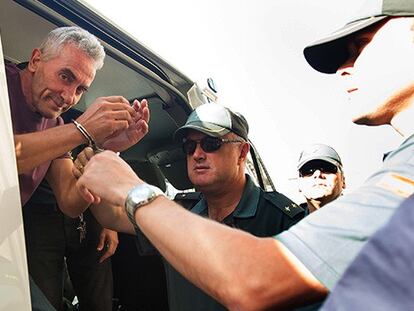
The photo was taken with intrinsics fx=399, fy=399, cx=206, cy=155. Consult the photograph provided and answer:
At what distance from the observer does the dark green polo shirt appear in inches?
74.4

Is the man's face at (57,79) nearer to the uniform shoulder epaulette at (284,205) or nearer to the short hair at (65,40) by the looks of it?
the short hair at (65,40)

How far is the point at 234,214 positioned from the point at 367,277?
1.68 meters

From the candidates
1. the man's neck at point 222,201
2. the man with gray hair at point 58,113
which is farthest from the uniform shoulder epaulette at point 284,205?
the man with gray hair at point 58,113

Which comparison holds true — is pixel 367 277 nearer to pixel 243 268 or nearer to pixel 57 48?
pixel 243 268

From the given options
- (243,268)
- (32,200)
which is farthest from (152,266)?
(243,268)

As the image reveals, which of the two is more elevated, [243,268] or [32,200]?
[243,268]

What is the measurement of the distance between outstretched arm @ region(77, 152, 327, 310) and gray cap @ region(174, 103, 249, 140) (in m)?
1.42

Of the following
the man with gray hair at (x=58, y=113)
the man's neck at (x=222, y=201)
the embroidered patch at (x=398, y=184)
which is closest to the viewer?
the embroidered patch at (x=398, y=184)

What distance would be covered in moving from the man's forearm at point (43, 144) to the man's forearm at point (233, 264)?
0.63m

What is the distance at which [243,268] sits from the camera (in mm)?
805

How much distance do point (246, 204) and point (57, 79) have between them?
119cm

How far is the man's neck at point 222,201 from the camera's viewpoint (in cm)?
237

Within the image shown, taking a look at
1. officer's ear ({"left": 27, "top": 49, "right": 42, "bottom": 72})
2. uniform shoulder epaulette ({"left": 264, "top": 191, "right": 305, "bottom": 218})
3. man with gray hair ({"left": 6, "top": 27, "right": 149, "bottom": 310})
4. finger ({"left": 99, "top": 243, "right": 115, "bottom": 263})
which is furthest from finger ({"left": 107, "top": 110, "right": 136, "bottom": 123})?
finger ({"left": 99, "top": 243, "right": 115, "bottom": 263})

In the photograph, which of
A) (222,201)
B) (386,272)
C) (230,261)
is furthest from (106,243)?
(386,272)
